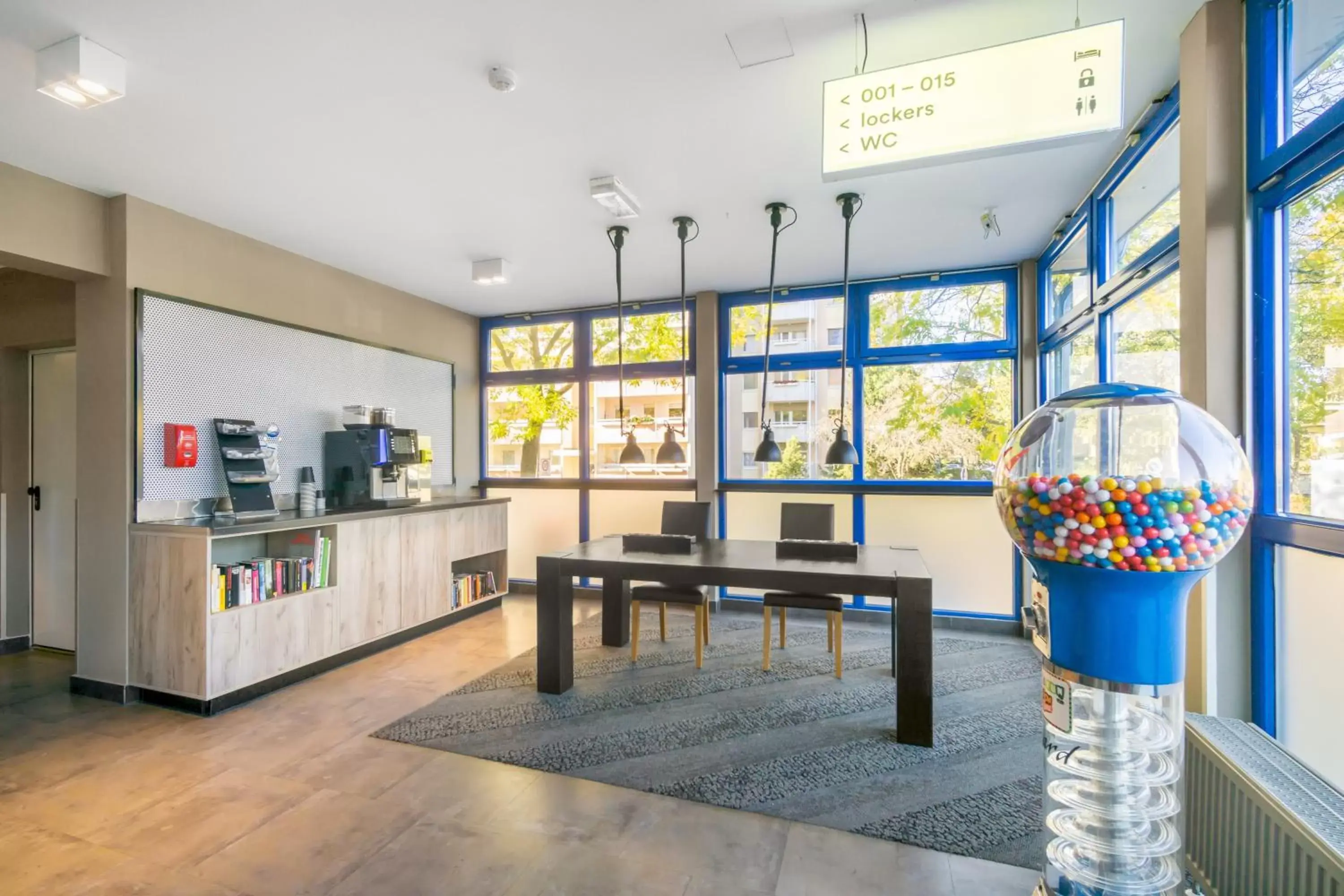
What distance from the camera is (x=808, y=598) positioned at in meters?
3.94

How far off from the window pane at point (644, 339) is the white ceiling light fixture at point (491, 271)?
143 cm

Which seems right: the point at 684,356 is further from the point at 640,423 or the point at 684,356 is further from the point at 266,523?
the point at 266,523

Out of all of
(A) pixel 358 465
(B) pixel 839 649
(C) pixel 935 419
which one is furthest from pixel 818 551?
(A) pixel 358 465

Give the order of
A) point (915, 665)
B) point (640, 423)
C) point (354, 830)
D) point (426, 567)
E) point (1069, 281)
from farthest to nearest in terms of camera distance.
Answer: point (640, 423) → point (426, 567) → point (1069, 281) → point (915, 665) → point (354, 830)

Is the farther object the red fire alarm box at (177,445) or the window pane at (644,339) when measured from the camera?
the window pane at (644,339)

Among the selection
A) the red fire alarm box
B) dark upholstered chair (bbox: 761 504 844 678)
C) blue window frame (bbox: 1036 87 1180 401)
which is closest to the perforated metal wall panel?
the red fire alarm box

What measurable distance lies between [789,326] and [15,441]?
6.18m

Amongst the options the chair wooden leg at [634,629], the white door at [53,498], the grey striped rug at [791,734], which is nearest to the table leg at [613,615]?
the grey striped rug at [791,734]

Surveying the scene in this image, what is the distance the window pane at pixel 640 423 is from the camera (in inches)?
226

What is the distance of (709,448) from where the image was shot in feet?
18.0

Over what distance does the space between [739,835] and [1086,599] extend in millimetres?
1636

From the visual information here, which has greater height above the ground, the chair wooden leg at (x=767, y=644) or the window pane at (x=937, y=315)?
the window pane at (x=937, y=315)

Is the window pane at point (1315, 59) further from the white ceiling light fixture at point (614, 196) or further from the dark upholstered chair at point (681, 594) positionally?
the dark upholstered chair at point (681, 594)

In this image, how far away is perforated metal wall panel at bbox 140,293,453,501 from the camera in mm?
3508
